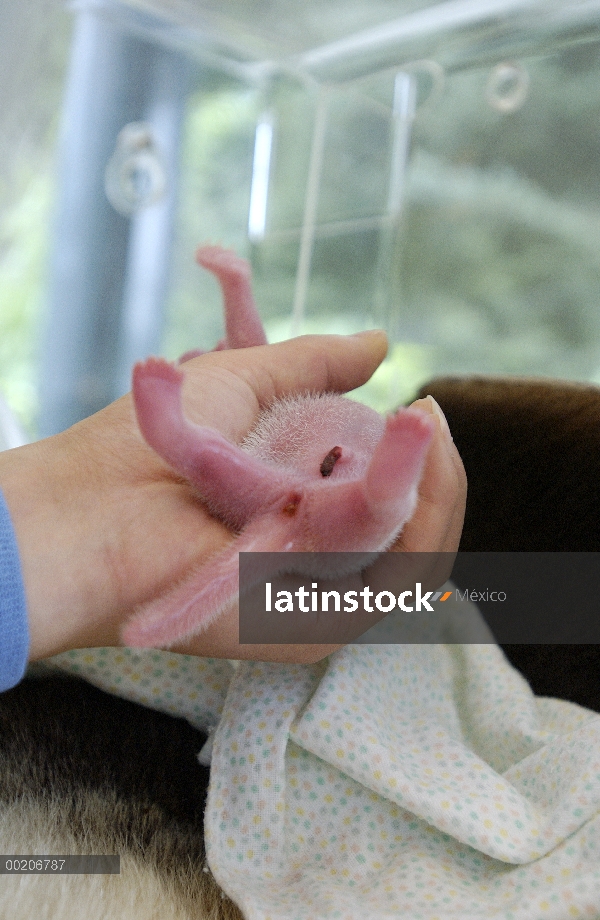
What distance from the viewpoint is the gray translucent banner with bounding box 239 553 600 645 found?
20.0 inches

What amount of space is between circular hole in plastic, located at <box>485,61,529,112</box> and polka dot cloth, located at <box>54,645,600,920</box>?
3.67 ft

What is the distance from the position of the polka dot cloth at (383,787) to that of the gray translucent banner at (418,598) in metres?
0.05

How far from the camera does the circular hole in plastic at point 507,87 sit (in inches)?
53.1

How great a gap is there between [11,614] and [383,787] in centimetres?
26

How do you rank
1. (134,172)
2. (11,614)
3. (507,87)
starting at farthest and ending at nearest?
(134,172), (507,87), (11,614)

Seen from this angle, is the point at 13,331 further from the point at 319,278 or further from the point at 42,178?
the point at 319,278

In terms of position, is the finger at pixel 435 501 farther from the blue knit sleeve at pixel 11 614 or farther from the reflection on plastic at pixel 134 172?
the reflection on plastic at pixel 134 172

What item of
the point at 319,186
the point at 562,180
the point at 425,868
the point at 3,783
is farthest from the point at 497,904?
the point at 319,186

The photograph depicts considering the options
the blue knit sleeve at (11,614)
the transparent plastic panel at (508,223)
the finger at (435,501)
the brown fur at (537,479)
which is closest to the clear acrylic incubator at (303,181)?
the transparent plastic panel at (508,223)

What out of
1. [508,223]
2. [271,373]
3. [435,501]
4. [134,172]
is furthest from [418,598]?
[134,172]

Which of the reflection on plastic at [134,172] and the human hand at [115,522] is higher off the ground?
the reflection on plastic at [134,172]

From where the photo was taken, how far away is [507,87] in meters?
1.39

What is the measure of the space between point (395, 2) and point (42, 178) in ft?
2.55

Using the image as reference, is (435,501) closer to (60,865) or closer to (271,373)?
(271,373)
